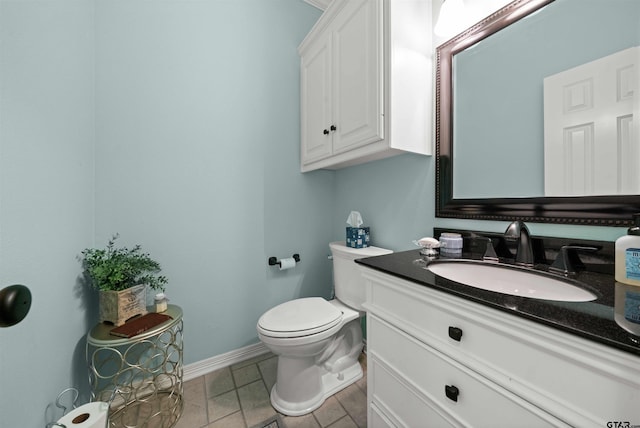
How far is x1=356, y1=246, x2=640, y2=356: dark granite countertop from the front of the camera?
0.38m

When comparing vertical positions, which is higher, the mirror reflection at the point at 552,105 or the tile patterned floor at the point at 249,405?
the mirror reflection at the point at 552,105

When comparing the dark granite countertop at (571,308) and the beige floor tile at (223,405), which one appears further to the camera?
the beige floor tile at (223,405)

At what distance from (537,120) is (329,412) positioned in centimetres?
157

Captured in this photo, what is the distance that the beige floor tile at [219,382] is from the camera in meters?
1.32

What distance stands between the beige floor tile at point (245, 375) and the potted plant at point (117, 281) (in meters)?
0.68

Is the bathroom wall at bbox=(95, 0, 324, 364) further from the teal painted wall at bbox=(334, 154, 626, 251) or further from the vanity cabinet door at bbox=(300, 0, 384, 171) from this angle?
the teal painted wall at bbox=(334, 154, 626, 251)

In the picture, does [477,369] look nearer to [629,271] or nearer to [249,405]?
[629,271]

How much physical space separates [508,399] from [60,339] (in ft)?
4.77

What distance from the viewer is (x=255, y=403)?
1232mm

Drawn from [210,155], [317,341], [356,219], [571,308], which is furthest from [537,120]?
[210,155]

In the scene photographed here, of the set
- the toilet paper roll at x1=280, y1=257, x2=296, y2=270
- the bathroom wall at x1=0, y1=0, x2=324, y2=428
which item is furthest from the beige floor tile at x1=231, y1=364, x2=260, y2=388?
the toilet paper roll at x1=280, y1=257, x2=296, y2=270

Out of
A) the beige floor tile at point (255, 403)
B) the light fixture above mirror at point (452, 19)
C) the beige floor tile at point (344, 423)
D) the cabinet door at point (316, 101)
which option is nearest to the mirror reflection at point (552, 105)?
the light fixture above mirror at point (452, 19)

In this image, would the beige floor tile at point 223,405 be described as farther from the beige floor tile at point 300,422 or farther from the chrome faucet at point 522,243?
the chrome faucet at point 522,243

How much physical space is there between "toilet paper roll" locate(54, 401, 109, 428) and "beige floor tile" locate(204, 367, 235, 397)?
23.7 inches
